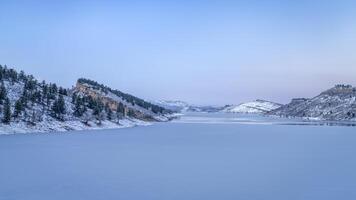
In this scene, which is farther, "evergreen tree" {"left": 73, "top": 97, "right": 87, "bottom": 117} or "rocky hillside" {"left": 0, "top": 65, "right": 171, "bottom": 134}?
"evergreen tree" {"left": 73, "top": 97, "right": 87, "bottom": 117}

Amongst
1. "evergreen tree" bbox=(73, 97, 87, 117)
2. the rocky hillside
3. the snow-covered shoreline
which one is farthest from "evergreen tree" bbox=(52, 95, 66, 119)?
"evergreen tree" bbox=(73, 97, 87, 117)

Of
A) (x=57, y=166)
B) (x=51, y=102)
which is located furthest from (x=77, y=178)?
(x=51, y=102)

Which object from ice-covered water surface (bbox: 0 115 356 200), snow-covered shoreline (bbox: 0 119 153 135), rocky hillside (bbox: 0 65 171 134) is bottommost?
ice-covered water surface (bbox: 0 115 356 200)

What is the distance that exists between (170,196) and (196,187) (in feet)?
14.6

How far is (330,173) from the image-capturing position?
48.5 m

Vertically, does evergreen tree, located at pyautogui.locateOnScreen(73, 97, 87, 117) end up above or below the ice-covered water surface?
above

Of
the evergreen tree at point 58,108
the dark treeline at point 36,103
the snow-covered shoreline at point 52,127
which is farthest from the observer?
the evergreen tree at point 58,108

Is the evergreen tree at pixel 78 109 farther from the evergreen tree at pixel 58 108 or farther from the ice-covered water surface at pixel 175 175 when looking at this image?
the ice-covered water surface at pixel 175 175

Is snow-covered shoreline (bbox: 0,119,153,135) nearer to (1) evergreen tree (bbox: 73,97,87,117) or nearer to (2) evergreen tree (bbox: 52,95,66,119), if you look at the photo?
(2) evergreen tree (bbox: 52,95,66,119)

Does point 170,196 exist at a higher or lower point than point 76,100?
lower

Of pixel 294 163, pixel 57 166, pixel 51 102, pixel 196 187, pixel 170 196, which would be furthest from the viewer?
pixel 51 102

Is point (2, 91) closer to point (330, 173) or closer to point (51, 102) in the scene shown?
point (51, 102)

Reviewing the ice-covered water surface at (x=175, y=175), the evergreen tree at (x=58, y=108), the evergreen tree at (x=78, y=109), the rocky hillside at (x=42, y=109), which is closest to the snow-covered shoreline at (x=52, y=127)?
the rocky hillside at (x=42, y=109)

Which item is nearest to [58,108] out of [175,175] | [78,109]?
[78,109]
